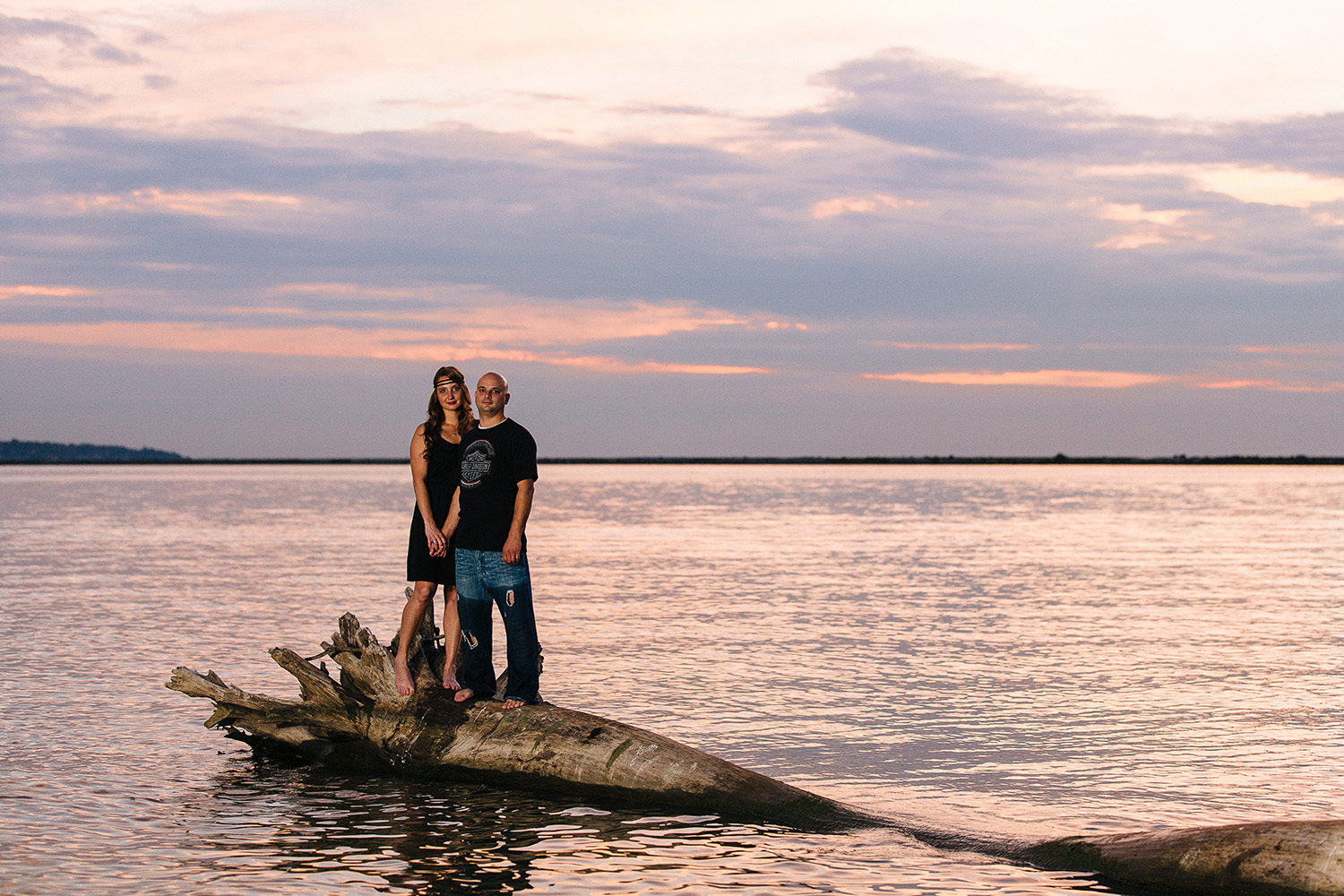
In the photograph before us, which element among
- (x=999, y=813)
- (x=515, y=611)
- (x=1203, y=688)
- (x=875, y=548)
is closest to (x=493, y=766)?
(x=515, y=611)

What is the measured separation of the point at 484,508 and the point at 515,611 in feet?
3.11

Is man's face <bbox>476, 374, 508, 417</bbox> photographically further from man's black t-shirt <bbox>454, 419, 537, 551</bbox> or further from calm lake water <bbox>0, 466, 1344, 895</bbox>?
calm lake water <bbox>0, 466, 1344, 895</bbox>

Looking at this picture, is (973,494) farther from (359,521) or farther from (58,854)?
(58,854)

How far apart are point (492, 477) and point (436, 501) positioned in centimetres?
94

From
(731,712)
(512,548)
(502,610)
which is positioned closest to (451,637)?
(502,610)

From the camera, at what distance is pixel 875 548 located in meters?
41.8

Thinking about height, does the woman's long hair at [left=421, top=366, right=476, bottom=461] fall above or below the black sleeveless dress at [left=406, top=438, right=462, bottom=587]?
above

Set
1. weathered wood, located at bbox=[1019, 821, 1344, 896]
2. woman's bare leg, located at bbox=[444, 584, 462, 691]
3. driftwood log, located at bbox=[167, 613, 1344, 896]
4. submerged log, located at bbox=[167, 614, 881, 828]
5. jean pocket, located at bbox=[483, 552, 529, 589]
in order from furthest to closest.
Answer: woman's bare leg, located at bbox=[444, 584, 462, 691] < jean pocket, located at bbox=[483, 552, 529, 589] < submerged log, located at bbox=[167, 614, 881, 828] < driftwood log, located at bbox=[167, 613, 1344, 896] < weathered wood, located at bbox=[1019, 821, 1344, 896]

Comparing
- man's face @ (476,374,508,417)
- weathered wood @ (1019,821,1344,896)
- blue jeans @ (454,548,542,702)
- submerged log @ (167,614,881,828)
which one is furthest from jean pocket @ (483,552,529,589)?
weathered wood @ (1019,821,1344,896)

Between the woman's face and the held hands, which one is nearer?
the held hands

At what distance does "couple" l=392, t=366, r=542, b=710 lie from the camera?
10.9m

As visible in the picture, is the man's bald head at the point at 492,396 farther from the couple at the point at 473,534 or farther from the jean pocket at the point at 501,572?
the jean pocket at the point at 501,572

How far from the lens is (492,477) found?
35.8 ft

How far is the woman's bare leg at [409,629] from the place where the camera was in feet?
38.2
